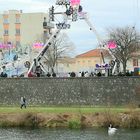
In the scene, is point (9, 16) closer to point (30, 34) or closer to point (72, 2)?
point (30, 34)

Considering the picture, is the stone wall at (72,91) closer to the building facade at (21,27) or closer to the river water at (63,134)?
the river water at (63,134)

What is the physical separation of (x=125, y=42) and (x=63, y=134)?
58285 millimetres

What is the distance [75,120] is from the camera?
65375mm

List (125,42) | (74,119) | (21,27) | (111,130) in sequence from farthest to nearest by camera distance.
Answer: (21,27) < (125,42) < (74,119) < (111,130)

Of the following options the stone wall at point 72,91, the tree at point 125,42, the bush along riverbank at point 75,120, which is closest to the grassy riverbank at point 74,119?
the bush along riverbank at point 75,120

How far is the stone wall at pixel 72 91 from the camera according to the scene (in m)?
79.5

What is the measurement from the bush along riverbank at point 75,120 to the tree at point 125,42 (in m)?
45.3

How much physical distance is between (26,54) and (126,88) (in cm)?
4124

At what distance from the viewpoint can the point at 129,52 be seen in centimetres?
11425

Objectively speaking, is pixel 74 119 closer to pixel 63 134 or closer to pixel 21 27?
pixel 63 134

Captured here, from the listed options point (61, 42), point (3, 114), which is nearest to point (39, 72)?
point (3, 114)

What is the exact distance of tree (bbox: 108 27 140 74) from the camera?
11184 cm

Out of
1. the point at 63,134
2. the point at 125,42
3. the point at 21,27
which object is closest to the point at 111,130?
the point at 63,134

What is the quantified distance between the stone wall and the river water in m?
17.3
